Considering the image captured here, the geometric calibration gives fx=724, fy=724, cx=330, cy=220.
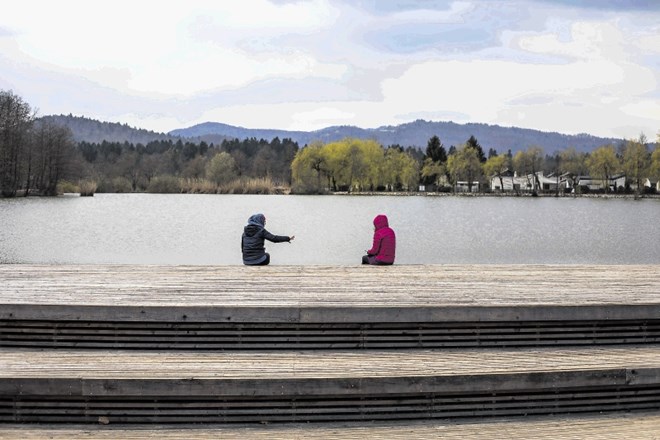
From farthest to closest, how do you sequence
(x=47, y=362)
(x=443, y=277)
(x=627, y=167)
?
(x=627, y=167), (x=443, y=277), (x=47, y=362)

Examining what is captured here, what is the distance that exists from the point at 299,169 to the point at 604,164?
61.3 m

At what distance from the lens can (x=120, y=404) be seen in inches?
268

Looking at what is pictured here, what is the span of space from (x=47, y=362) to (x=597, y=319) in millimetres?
5973

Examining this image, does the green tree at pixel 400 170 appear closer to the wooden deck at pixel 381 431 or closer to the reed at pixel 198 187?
the reed at pixel 198 187

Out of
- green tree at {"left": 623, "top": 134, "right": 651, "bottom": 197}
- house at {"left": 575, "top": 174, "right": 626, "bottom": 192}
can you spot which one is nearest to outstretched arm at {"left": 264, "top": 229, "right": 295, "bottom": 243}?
green tree at {"left": 623, "top": 134, "right": 651, "bottom": 197}

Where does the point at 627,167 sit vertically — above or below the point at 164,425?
above

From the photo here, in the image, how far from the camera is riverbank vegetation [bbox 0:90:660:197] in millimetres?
91562

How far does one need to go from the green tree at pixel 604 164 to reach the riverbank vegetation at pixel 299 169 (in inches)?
7.7

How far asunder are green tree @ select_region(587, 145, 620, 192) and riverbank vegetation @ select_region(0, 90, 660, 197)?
0.64 ft

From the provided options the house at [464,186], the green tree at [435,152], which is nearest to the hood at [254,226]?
the green tree at [435,152]

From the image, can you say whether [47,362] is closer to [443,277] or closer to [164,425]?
[164,425]

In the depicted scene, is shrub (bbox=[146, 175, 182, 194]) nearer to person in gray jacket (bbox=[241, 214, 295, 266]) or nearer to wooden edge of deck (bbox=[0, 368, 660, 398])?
person in gray jacket (bbox=[241, 214, 295, 266])

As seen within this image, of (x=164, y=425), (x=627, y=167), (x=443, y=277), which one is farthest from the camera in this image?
(x=627, y=167)

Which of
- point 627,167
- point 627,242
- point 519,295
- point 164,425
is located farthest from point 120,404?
point 627,167
